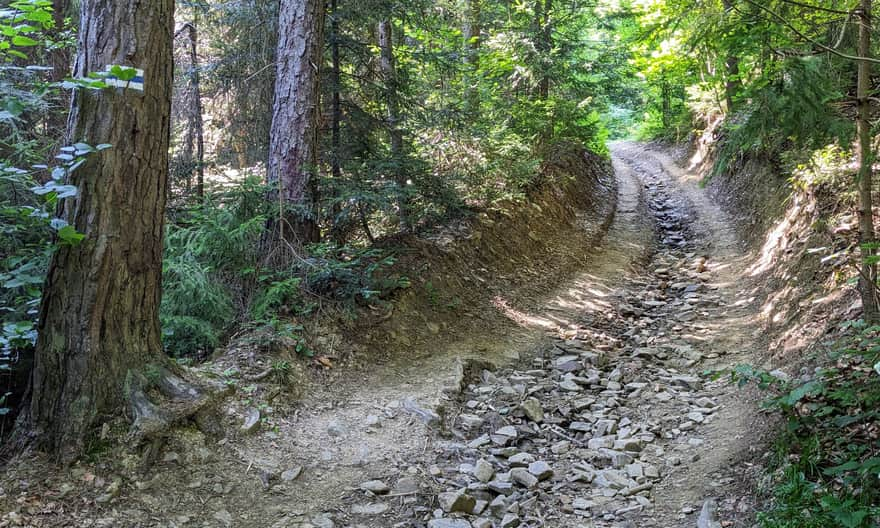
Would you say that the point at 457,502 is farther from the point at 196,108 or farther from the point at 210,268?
the point at 196,108

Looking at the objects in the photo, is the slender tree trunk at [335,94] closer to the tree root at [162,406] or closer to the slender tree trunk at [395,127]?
the slender tree trunk at [395,127]

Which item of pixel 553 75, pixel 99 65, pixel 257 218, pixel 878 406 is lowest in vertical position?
pixel 878 406

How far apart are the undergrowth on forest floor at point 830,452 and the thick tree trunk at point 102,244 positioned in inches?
193

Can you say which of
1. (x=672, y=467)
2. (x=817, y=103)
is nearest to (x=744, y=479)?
(x=672, y=467)

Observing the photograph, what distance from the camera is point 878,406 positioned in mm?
4457

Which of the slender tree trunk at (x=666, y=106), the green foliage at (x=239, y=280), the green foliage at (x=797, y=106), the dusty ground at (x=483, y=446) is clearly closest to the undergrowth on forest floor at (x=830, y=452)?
the dusty ground at (x=483, y=446)

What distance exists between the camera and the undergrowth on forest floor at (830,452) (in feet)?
12.3

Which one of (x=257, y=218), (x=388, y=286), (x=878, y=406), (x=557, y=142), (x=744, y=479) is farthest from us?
(x=557, y=142)

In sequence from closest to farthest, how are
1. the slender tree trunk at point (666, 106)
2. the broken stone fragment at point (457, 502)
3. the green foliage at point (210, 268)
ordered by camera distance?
the broken stone fragment at point (457, 502) < the green foliage at point (210, 268) < the slender tree trunk at point (666, 106)

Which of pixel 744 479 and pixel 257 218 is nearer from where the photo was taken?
pixel 744 479

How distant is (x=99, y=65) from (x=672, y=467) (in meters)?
5.92

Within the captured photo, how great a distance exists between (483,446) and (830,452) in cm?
295

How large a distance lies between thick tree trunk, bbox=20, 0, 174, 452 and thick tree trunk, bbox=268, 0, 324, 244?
371 cm

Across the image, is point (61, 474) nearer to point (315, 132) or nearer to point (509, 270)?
point (315, 132)
